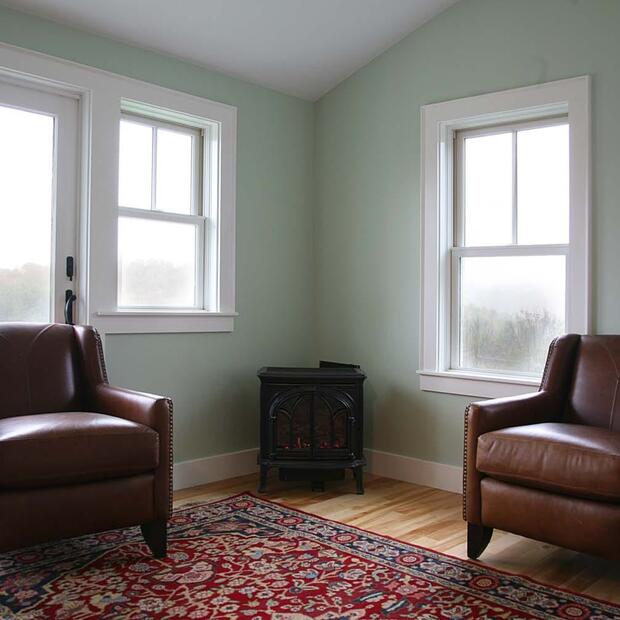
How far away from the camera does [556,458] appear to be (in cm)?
250

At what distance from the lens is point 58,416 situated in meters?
2.78

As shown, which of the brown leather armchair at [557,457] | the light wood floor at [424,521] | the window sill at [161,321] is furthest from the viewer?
the window sill at [161,321]

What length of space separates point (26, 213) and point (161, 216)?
28.8 inches

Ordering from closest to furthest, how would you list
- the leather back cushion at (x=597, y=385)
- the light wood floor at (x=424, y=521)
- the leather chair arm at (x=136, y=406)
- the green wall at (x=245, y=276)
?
the light wood floor at (x=424, y=521) < the leather chair arm at (x=136, y=406) < the leather back cushion at (x=597, y=385) < the green wall at (x=245, y=276)

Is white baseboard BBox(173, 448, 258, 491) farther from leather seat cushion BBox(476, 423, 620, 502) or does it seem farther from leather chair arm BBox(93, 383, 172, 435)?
leather seat cushion BBox(476, 423, 620, 502)

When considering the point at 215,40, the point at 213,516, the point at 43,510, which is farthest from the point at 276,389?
the point at 215,40

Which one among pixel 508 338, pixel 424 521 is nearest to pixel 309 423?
pixel 424 521

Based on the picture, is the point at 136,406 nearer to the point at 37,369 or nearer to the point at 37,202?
the point at 37,369

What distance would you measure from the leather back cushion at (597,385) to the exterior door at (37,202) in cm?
243

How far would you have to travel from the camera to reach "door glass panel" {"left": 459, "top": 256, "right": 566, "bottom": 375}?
3.60 meters

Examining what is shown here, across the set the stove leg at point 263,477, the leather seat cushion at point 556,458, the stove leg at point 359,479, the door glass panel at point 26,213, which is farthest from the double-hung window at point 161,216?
the leather seat cushion at point 556,458

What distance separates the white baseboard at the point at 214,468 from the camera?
12.7 ft

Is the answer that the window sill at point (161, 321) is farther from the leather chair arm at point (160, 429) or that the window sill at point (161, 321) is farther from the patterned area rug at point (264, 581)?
the patterned area rug at point (264, 581)

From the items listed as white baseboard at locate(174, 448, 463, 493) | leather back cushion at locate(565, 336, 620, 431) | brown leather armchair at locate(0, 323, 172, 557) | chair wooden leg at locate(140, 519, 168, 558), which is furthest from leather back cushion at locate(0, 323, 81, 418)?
leather back cushion at locate(565, 336, 620, 431)
